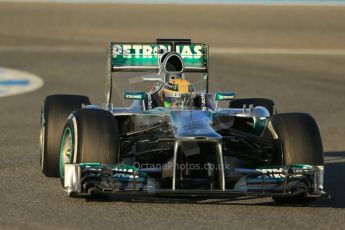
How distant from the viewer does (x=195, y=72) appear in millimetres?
12891

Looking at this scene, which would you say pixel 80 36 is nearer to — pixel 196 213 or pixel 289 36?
pixel 289 36

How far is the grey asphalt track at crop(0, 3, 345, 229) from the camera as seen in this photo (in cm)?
965

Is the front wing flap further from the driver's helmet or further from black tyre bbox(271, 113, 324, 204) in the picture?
the driver's helmet

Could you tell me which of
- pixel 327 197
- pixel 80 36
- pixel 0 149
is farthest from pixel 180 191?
pixel 80 36

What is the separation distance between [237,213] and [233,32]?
63.6ft

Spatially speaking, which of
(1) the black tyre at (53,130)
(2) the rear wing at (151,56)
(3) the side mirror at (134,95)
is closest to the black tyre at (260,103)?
(2) the rear wing at (151,56)

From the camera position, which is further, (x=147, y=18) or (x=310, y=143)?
(x=147, y=18)

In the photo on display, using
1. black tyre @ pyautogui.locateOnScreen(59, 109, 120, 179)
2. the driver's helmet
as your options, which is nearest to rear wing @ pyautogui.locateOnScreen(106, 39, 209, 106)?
the driver's helmet

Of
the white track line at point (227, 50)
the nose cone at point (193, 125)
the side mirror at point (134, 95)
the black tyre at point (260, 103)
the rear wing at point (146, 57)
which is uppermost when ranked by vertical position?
the white track line at point (227, 50)

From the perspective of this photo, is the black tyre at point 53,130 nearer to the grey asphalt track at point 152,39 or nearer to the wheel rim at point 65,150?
the grey asphalt track at point 152,39

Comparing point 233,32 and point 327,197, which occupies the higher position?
point 233,32

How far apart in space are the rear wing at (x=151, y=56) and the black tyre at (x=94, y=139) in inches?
86.6

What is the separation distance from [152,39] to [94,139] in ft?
56.1

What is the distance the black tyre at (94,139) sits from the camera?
402 inches
